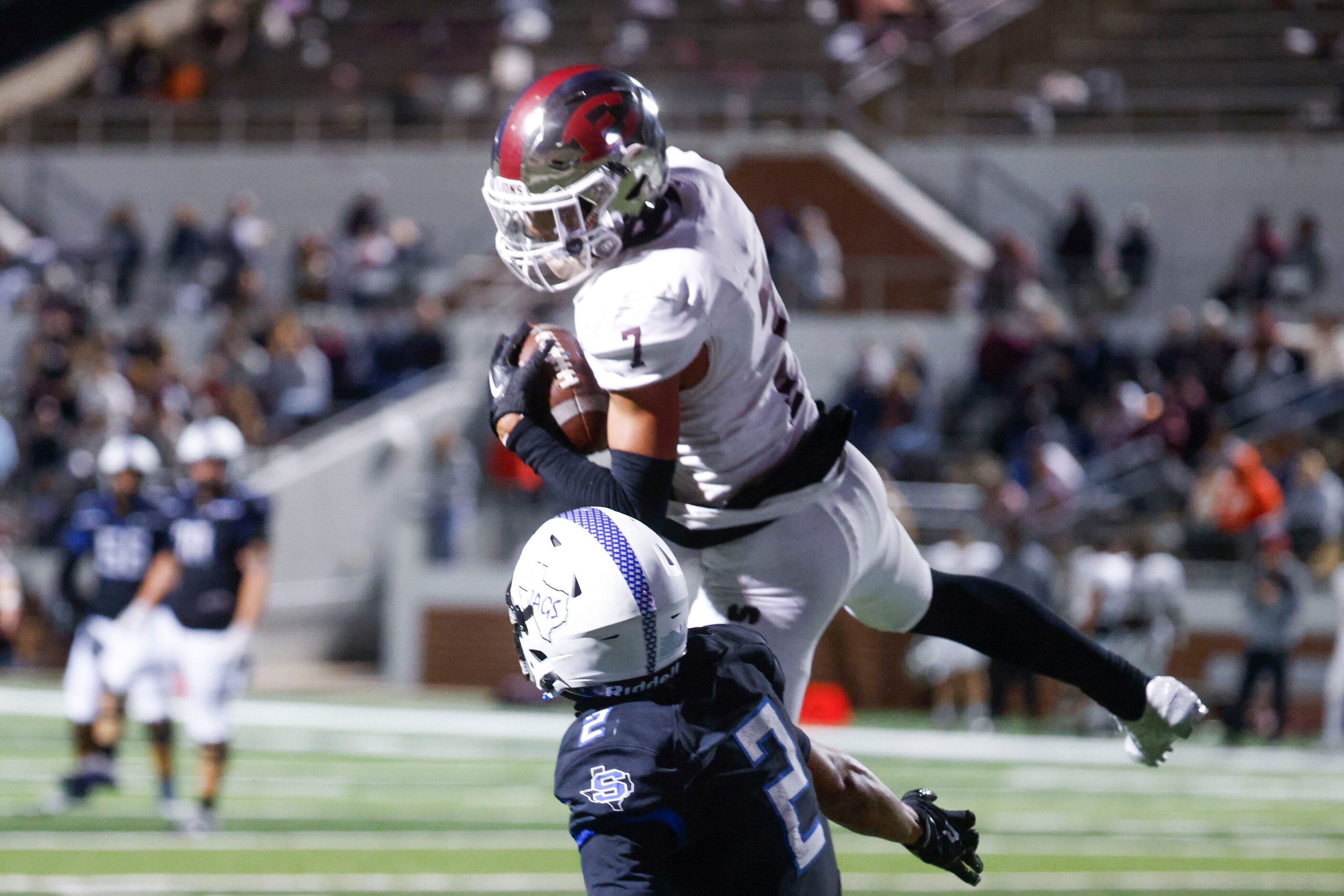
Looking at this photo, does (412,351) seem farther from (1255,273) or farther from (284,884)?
(284,884)

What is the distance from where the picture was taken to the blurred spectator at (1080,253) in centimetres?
1655

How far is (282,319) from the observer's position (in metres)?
16.8

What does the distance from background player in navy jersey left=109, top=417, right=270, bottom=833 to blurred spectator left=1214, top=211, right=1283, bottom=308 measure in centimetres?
1019

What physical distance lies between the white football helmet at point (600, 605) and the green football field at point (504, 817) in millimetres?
4194

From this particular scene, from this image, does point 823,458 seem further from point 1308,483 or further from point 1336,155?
point 1336,155

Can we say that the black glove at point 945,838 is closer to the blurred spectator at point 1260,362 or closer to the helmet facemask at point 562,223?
the helmet facemask at point 562,223

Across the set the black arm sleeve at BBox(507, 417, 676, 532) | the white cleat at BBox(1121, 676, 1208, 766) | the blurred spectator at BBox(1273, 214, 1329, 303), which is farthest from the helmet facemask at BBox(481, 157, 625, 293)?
the blurred spectator at BBox(1273, 214, 1329, 303)

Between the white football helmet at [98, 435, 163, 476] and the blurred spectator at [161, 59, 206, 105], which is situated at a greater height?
the white football helmet at [98, 435, 163, 476]

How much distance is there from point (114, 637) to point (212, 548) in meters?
0.75

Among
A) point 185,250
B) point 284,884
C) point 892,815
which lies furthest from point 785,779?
point 185,250

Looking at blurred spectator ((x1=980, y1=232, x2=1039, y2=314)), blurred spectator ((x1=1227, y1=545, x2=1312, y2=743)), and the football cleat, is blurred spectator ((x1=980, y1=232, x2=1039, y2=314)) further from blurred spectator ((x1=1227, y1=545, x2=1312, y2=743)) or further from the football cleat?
the football cleat

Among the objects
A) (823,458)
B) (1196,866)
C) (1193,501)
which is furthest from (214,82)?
(823,458)

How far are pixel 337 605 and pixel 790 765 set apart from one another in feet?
45.6

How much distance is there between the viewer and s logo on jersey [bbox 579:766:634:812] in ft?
9.32
